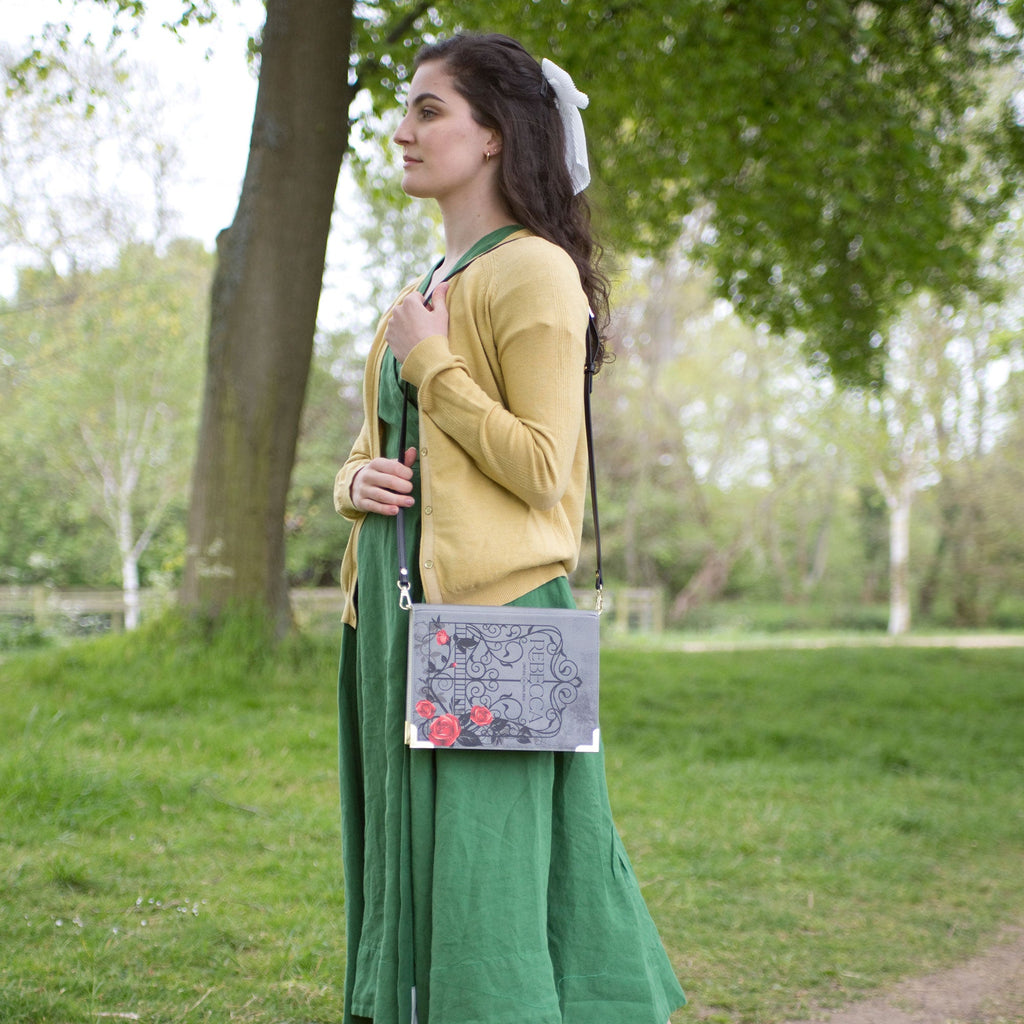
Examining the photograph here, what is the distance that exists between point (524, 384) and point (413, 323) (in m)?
0.23

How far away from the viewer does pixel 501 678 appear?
188 cm

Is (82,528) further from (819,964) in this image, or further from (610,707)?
(819,964)

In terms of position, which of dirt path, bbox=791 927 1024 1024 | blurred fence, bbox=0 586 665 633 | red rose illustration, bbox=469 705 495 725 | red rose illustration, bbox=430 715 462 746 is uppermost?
red rose illustration, bbox=469 705 495 725

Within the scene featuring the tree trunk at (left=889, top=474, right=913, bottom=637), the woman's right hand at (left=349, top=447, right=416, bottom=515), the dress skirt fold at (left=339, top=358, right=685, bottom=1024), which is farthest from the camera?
the tree trunk at (left=889, top=474, right=913, bottom=637)

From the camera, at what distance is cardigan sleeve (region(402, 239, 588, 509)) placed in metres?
1.86

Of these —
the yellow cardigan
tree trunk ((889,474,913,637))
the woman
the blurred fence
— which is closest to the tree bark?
tree trunk ((889,474,913,637))

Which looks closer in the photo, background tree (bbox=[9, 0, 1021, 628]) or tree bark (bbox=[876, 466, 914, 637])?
background tree (bbox=[9, 0, 1021, 628])

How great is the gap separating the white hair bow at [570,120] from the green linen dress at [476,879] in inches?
19.9

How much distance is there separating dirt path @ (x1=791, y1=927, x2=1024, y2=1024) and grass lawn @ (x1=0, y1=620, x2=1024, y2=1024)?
0.10 meters

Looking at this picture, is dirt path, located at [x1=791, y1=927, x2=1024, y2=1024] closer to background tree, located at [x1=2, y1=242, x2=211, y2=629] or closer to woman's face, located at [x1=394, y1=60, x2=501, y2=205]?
woman's face, located at [x1=394, y1=60, x2=501, y2=205]

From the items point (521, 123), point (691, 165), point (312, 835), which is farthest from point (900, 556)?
point (521, 123)

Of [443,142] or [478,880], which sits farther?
[443,142]

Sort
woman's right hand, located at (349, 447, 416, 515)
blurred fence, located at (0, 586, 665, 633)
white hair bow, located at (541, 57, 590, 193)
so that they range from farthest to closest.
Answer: blurred fence, located at (0, 586, 665, 633) → white hair bow, located at (541, 57, 590, 193) → woman's right hand, located at (349, 447, 416, 515)

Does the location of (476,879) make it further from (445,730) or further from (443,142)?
(443,142)
